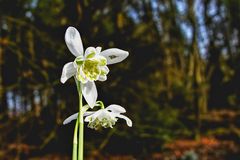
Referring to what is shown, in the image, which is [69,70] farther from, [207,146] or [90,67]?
[207,146]

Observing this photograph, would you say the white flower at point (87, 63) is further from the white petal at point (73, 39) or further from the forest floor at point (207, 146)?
the forest floor at point (207, 146)

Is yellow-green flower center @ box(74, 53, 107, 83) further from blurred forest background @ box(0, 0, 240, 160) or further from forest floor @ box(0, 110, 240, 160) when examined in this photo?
forest floor @ box(0, 110, 240, 160)

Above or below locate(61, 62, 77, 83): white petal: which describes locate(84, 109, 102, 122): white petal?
below

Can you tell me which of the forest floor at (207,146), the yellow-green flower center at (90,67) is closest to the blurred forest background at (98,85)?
the forest floor at (207,146)

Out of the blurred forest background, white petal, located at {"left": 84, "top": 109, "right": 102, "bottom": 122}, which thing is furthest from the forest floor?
white petal, located at {"left": 84, "top": 109, "right": 102, "bottom": 122}

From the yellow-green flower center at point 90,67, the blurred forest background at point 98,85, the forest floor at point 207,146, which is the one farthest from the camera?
the forest floor at point 207,146

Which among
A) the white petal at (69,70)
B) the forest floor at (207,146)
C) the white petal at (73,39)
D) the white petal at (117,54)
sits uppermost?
the white petal at (73,39)

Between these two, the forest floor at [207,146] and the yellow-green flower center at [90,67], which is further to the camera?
the forest floor at [207,146]
